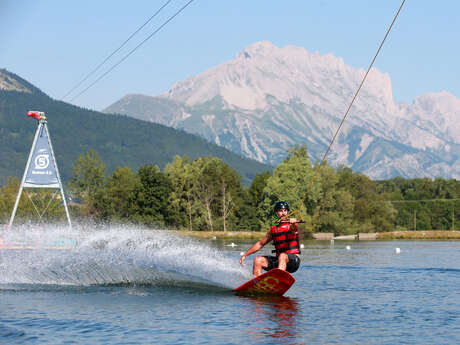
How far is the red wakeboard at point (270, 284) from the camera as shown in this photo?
55.6 feet

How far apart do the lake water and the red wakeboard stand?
0.29 meters

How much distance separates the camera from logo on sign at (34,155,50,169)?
50.8 metres

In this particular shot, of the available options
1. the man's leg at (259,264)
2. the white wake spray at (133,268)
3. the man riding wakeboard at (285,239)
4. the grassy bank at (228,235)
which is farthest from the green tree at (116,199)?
the man riding wakeboard at (285,239)

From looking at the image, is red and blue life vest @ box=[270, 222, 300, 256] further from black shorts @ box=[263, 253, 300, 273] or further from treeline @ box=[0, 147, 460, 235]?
treeline @ box=[0, 147, 460, 235]

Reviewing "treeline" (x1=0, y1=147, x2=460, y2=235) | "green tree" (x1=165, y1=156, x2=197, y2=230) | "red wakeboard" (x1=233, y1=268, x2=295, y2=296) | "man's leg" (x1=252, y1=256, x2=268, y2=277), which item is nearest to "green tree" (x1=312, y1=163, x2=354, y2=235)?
"treeline" (x1=0, y1=147, x2=460, y2=235)

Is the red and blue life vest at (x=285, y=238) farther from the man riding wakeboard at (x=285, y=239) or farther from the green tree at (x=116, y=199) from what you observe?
the green tree at (x=116, y=199)

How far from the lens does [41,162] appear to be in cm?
5088

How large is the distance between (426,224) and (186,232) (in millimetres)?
80863

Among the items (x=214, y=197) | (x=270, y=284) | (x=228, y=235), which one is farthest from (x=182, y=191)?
(x=270, y=284)

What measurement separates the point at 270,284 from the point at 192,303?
85.1 inches

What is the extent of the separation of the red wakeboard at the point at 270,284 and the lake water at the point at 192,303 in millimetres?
288

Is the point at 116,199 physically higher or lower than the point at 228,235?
higher

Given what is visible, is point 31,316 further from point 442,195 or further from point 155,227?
point 442,195

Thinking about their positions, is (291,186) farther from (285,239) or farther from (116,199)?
(285,239)
